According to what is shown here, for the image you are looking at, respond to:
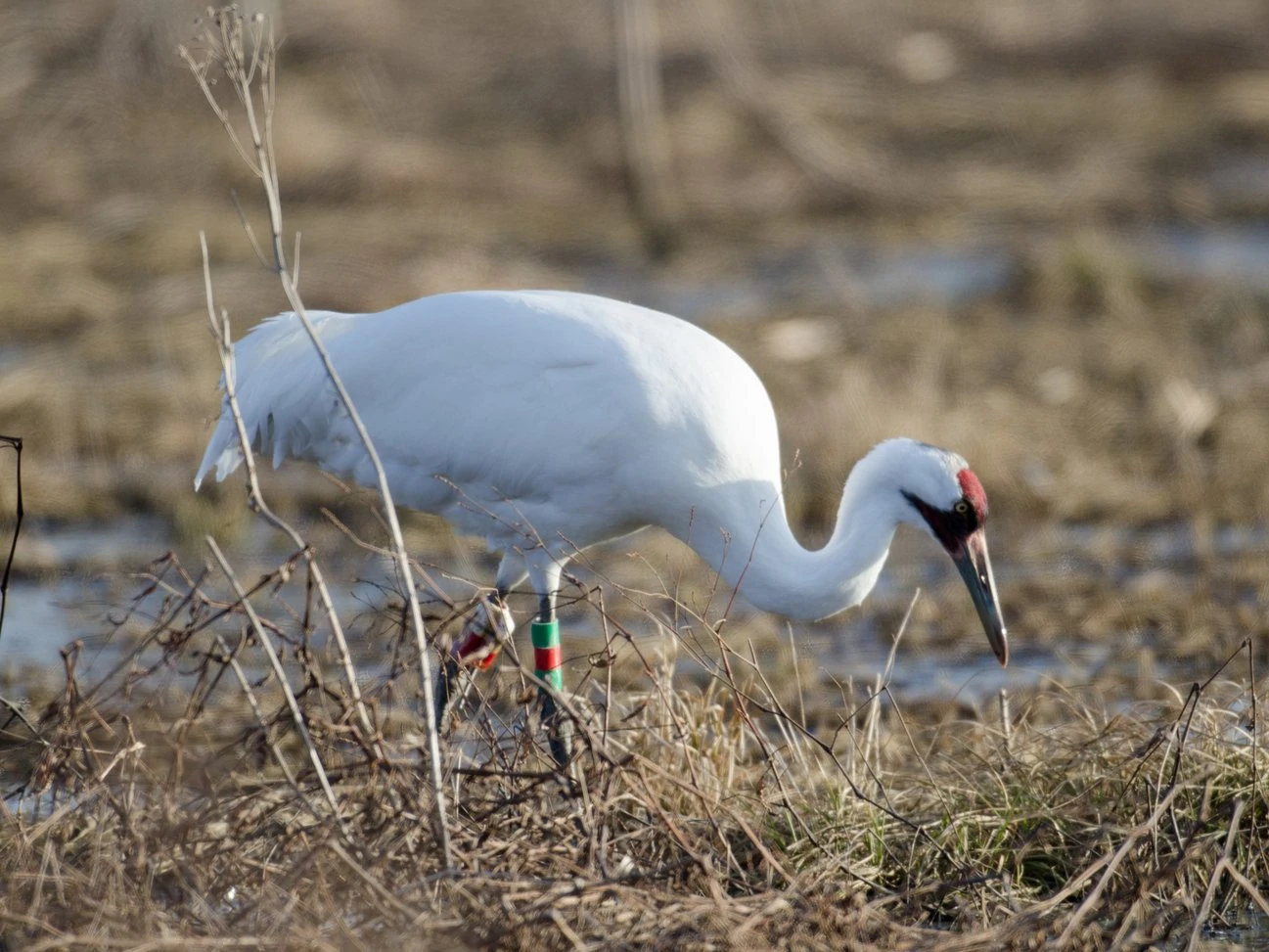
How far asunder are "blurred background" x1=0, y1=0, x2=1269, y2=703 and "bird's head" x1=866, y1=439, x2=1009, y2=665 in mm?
692

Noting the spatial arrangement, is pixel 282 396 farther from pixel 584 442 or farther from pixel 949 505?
pixel 949 505

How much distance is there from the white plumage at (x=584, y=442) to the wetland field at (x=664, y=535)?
0.93 feet

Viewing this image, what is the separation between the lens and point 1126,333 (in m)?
9.38

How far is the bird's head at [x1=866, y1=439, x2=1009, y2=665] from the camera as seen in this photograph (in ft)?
14.5

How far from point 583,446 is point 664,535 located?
8.28ft

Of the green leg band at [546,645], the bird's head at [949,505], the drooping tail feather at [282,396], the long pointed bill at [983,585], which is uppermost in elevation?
the drooping tail feather at [282,396]

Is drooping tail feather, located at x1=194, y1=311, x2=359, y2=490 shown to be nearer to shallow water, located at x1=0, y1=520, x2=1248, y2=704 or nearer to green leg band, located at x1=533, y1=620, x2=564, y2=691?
shallow water, located at x1=0, y1=520, x2=1248, y2=704

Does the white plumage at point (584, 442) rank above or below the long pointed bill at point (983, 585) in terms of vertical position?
above

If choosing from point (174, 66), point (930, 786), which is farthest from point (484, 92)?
point (930, 786)

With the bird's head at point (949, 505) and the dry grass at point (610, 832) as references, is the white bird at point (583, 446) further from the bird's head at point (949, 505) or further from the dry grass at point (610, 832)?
the dry grass at point (610, 832)

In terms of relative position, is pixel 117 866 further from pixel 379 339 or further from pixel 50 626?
pixel 50 626

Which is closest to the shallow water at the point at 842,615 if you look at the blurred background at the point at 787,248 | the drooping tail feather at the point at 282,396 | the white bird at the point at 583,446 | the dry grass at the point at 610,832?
the blurred background at the point at 787,248

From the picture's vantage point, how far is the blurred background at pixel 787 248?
6.88m

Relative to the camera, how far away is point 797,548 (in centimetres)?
468
